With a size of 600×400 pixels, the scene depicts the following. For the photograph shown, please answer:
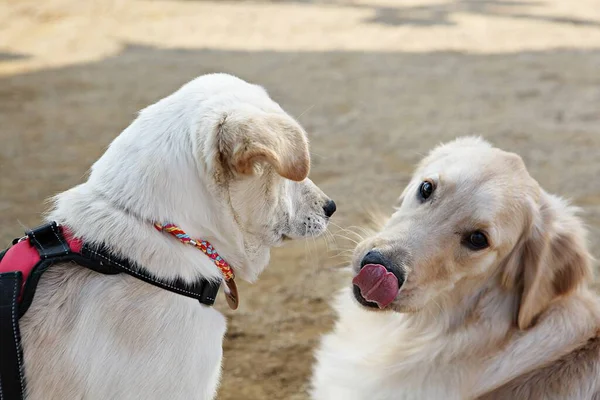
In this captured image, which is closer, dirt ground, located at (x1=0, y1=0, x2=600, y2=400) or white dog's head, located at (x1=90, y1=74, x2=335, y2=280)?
white dog's head, located at (x1=90, y1=74, x2=335, y2=280)

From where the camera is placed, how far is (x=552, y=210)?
258 cm

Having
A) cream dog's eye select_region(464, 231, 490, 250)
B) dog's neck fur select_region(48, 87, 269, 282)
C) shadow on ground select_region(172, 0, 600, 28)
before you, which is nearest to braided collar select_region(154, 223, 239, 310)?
dog's neck fur select_region(48, 87, 269, 282)

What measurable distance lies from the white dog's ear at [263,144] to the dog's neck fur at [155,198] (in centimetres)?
7

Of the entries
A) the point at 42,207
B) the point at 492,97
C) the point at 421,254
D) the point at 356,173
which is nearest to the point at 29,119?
the point at 42,207

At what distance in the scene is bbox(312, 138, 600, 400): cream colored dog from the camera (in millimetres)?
2447

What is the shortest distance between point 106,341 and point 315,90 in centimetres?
586

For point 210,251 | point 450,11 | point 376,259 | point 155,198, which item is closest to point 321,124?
point 376,259

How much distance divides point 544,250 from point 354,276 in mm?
697

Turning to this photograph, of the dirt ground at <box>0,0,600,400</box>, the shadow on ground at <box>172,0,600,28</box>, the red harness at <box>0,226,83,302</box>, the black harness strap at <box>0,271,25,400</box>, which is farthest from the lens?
the shadow on ground at <box>172,0,600,28</box>

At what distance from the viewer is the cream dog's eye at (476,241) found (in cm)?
246

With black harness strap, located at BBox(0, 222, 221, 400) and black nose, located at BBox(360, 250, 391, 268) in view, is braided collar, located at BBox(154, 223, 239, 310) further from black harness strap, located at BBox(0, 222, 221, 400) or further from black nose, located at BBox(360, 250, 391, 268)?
black nose, located at BBox(360, 250, 391, 268)

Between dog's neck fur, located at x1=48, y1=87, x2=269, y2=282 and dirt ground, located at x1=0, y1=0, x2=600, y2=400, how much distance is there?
4.21 feet

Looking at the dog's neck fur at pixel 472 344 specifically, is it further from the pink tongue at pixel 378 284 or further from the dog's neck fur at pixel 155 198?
the dog's neck fur at pixel 155 198

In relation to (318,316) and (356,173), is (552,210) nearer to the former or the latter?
(318,316)
